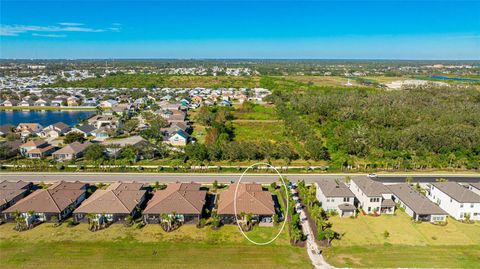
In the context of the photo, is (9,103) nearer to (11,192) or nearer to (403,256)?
(11,192)

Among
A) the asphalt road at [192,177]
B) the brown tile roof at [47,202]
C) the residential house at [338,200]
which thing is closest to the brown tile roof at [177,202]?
the asphalt road at [192,177]

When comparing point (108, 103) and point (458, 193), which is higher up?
point (108, 103)

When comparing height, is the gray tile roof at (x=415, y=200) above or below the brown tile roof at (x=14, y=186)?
below

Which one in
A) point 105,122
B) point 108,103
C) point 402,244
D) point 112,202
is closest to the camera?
point 402,244

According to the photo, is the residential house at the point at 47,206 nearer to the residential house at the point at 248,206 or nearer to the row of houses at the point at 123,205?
the row of houses at the point at 123,205

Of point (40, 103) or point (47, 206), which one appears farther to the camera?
point (40, 103)

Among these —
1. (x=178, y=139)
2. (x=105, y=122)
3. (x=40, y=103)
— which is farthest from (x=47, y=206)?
(x=40, y=103)
